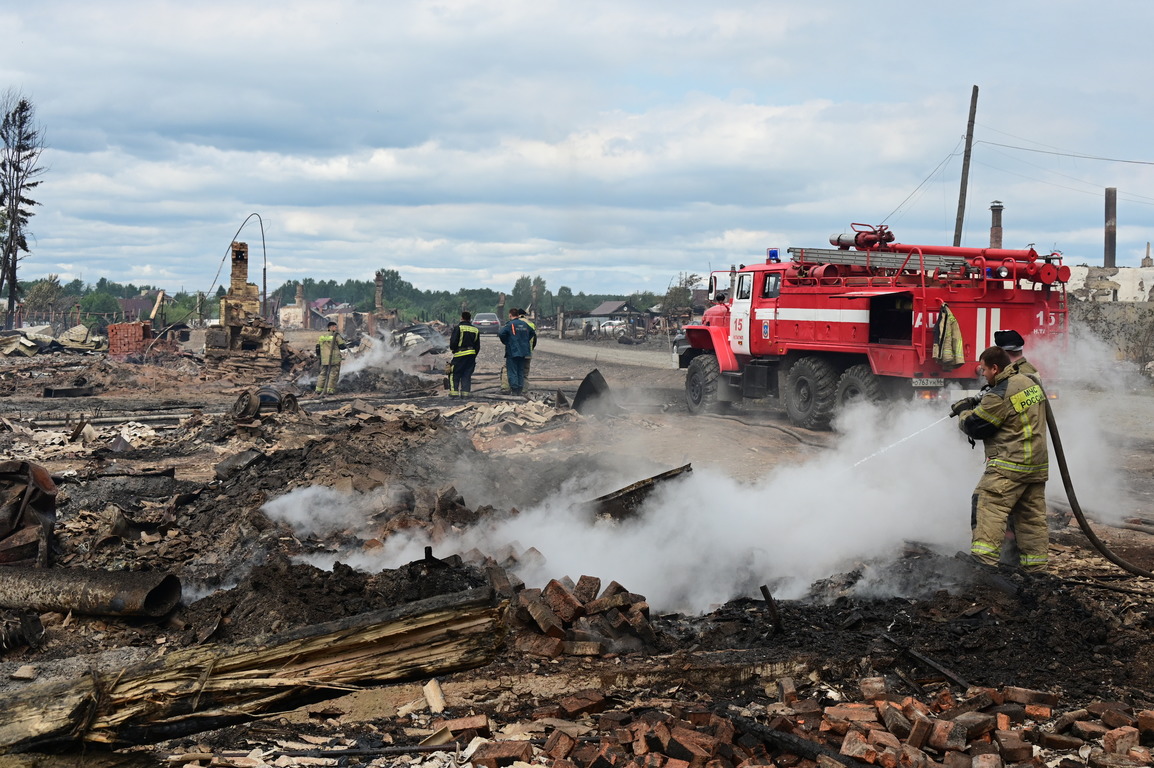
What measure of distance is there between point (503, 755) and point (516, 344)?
13.5 meters

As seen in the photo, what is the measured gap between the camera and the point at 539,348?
1529 inches

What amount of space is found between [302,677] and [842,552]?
440 centimetres

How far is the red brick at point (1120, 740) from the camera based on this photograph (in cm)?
362

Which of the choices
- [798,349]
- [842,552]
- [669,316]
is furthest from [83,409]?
[669,316]

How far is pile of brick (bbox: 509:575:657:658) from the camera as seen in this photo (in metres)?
4.88

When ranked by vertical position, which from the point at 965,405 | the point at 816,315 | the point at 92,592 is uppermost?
the point at 816,315

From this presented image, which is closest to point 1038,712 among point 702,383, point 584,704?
point 584,704

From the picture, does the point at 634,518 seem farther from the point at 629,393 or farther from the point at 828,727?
the point at 629,393

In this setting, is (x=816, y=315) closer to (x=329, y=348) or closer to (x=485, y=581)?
(x=485, y=581)

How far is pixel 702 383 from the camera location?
1580 centimetres

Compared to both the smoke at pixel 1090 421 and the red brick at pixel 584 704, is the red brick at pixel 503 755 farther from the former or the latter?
the smoke at pixel 1090 421

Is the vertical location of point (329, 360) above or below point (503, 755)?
above

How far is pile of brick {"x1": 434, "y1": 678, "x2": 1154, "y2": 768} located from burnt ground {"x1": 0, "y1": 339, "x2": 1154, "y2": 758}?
311mm

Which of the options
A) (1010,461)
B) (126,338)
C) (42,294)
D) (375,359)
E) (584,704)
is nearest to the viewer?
(584,704)
